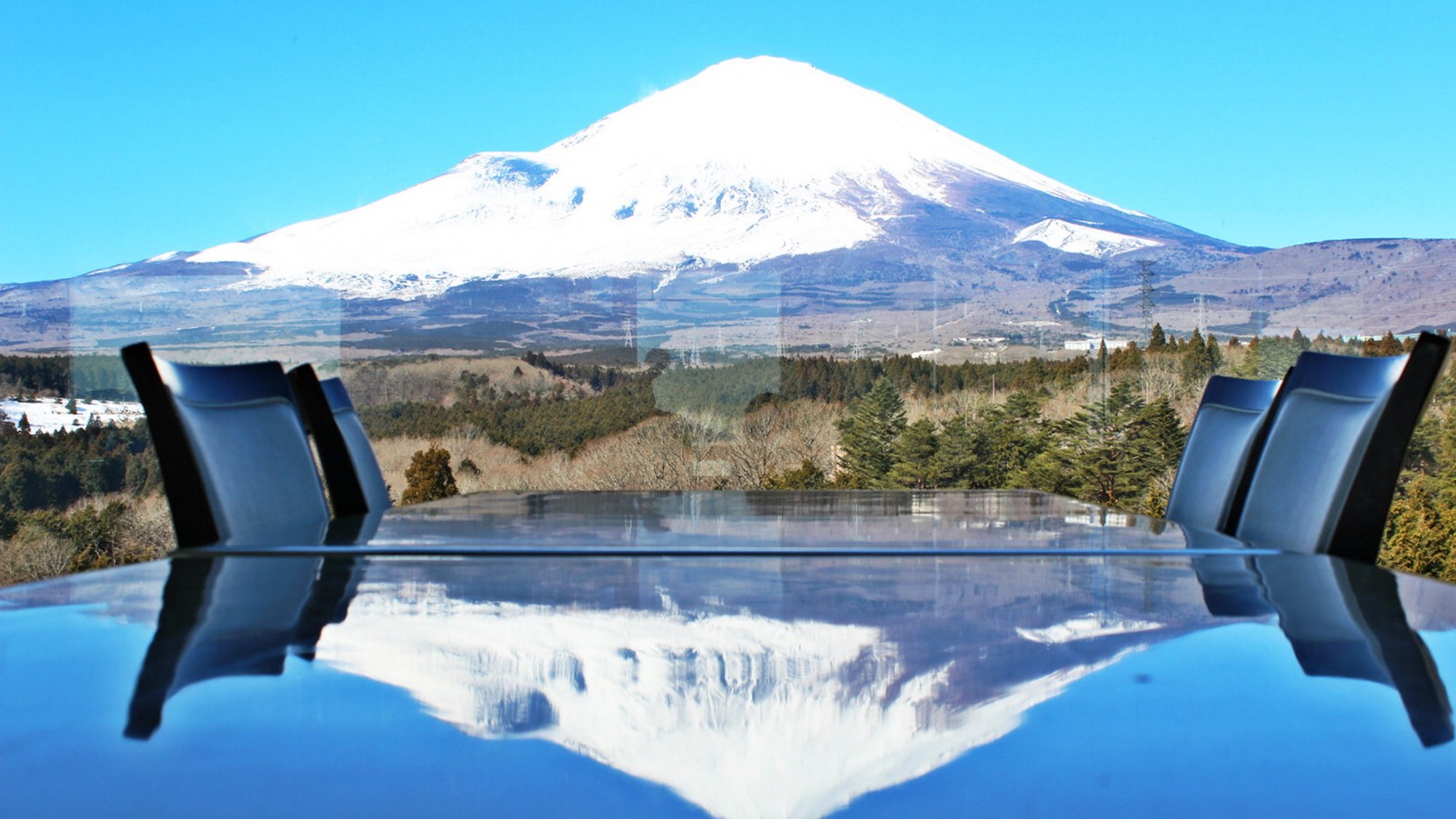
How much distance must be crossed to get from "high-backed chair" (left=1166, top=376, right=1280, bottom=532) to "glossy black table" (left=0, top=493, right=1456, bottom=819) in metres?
0.77

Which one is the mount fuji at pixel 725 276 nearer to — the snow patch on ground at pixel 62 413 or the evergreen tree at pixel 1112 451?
the snow patch on ground at pixel 62 413

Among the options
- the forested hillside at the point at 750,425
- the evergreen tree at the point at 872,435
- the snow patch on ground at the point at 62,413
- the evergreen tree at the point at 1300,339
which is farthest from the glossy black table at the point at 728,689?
the snow patch on ground at the point at 62,413

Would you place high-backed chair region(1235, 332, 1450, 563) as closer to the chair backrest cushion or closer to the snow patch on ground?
the chair backrest cushion

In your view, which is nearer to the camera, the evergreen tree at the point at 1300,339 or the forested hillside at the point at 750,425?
the forested hillside at the point at 750,425

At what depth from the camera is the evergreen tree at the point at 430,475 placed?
9.34 meters

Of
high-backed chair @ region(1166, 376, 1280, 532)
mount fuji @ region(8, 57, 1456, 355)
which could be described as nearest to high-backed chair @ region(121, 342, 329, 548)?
high-backed chair @ region(1166, 376, 1280, 532)

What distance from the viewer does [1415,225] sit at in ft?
39.3

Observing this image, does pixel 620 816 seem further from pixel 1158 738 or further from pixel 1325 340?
pixel 1325 340

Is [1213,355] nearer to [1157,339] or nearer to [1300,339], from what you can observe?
[1157,339]

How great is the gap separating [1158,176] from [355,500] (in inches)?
683

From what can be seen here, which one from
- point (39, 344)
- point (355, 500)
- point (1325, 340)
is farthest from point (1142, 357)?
point (39, 344)

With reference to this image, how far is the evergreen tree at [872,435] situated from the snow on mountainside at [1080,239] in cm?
375

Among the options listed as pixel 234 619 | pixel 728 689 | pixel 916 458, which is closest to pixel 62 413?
pixel 916 458

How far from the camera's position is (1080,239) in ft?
42.2
